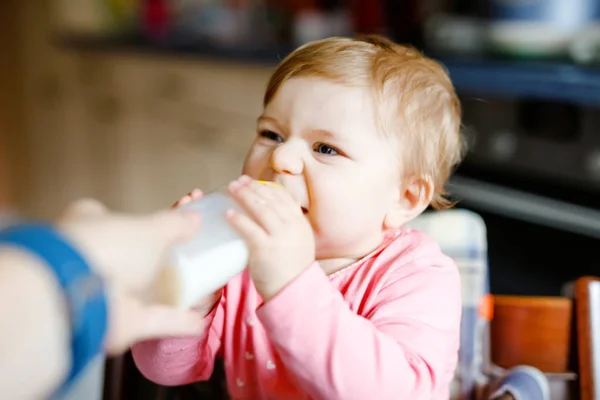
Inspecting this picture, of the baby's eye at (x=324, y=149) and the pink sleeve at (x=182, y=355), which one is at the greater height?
the baby's eye at (x=324, y=149)

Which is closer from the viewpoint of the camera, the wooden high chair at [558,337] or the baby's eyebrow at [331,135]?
the baby's eyebrow at [331,135]

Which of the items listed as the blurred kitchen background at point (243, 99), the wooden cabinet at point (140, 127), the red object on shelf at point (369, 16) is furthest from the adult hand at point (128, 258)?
the red object on shelf at point (369, 16)

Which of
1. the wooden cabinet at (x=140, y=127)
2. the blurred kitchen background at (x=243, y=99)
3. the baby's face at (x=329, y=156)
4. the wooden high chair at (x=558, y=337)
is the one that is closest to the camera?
the baby's face at (x=329, y=156)

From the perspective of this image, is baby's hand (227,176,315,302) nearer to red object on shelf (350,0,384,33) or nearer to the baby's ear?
the baby's ear

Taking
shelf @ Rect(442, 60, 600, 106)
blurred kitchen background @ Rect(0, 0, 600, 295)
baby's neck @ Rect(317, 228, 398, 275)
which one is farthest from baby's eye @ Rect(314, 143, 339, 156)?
shelf @ Rect(442, 60, 600, 106)

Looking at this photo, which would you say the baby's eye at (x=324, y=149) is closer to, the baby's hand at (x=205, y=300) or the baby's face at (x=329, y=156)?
the baby's face at (x=329, y=156)

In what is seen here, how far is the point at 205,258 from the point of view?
0.47 metres

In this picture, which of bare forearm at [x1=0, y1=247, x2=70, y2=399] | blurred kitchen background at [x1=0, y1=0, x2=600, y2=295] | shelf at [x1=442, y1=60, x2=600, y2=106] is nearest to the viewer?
bare forearm at [x1=0, y1=247, x2=70, y2=399]

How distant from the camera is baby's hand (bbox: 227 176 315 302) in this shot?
1.63ft

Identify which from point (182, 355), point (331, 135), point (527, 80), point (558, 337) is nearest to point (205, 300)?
point (182, 355)

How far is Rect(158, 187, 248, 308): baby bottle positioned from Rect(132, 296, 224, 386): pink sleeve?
0.17 metres

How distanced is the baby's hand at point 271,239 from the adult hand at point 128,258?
0.07 m

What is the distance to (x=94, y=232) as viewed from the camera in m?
0.37

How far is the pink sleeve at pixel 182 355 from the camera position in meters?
0.65
